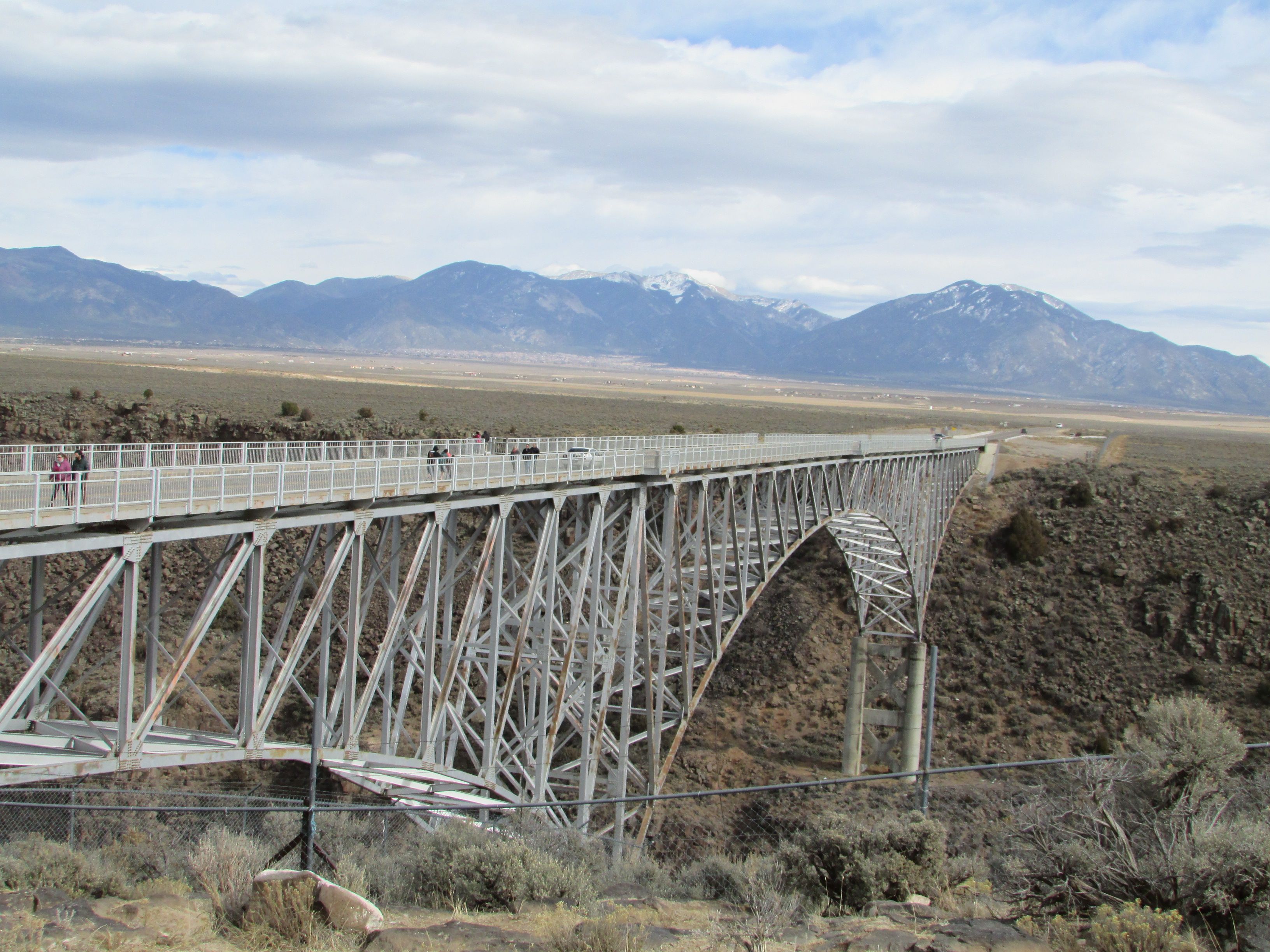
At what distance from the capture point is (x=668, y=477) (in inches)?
977

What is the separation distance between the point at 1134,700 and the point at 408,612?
31.0 meters

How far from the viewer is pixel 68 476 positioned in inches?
571

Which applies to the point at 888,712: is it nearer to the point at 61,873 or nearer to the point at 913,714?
the point at 913,714

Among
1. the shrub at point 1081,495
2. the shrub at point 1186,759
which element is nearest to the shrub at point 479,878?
the shrub at point 1186,759

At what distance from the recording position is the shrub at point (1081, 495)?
190ft

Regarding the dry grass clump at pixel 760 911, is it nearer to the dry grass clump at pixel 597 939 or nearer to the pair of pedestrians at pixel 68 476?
the dry grass clump at pixel 597 939

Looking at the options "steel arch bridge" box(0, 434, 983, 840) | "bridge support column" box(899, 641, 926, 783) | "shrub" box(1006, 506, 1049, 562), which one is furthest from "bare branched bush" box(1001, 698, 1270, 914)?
"shrub" box(1006, 506, 1049, 562)

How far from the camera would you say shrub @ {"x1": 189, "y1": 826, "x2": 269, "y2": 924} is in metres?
9.67

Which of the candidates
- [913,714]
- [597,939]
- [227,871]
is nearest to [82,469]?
[227,871]

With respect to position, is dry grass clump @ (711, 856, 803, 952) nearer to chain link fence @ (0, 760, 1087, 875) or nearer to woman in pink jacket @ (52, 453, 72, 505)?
chain link fence @ (0, 760, 1087, 875)

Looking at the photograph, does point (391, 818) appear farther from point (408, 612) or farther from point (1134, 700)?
point (1134, 700)

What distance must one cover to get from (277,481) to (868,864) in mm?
9995

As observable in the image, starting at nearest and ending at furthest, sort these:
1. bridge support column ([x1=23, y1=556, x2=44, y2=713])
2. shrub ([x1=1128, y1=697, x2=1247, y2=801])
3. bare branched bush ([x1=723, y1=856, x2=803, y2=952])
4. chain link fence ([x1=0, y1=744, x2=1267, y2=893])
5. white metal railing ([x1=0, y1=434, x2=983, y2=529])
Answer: bare branched bush ([x1=723, y1=856, x2=803, y2=952]) < chain link fence ([x1=0, y1=744, x2=1267, y2=893]) < white metal railing ([x1=0, y1=434, x2=983, y2=529]) < shrub ([x1=1128, y1=697, x2=1247, y2=801]) < bridge support column ([x1=23, y1=556, x2=44, y2=713])

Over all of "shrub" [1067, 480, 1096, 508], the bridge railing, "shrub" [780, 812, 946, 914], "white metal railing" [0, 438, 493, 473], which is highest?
the bridge railing
